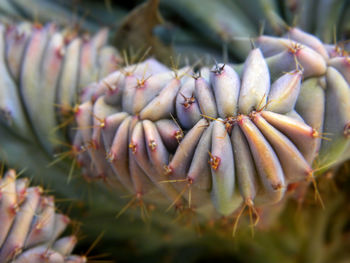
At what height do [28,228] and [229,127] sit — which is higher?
[229,127]

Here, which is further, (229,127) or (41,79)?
(41,79)

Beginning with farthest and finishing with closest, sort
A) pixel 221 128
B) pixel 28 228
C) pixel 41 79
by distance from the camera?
pixel 41 79
pixel 28 228
pixel 221 128

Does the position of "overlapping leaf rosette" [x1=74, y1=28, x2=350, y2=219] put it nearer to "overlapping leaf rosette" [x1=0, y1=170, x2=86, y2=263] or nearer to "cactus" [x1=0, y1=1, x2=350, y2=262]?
"cactus" [x1=0, y1=1, x2=350, y2=262]

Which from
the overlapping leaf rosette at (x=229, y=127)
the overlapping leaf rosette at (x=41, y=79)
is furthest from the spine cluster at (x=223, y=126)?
the overlapping leaf rosette at (x=41, y=79)

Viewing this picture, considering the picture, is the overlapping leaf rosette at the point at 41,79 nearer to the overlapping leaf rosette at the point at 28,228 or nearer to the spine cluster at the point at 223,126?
the spine cluster at the point at 223,126

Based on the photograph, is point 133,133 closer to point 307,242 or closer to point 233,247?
point 233,247

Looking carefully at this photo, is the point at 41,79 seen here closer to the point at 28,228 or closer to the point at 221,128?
the point at 28,228

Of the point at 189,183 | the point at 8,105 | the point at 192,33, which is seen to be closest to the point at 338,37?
the point at 192,33

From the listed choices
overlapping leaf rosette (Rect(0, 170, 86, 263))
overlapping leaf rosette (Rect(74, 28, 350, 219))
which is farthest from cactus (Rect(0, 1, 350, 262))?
overlapping leaf rosette (Rect(0, 170, 86, 263))

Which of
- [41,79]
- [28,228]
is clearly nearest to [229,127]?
[28,228]
